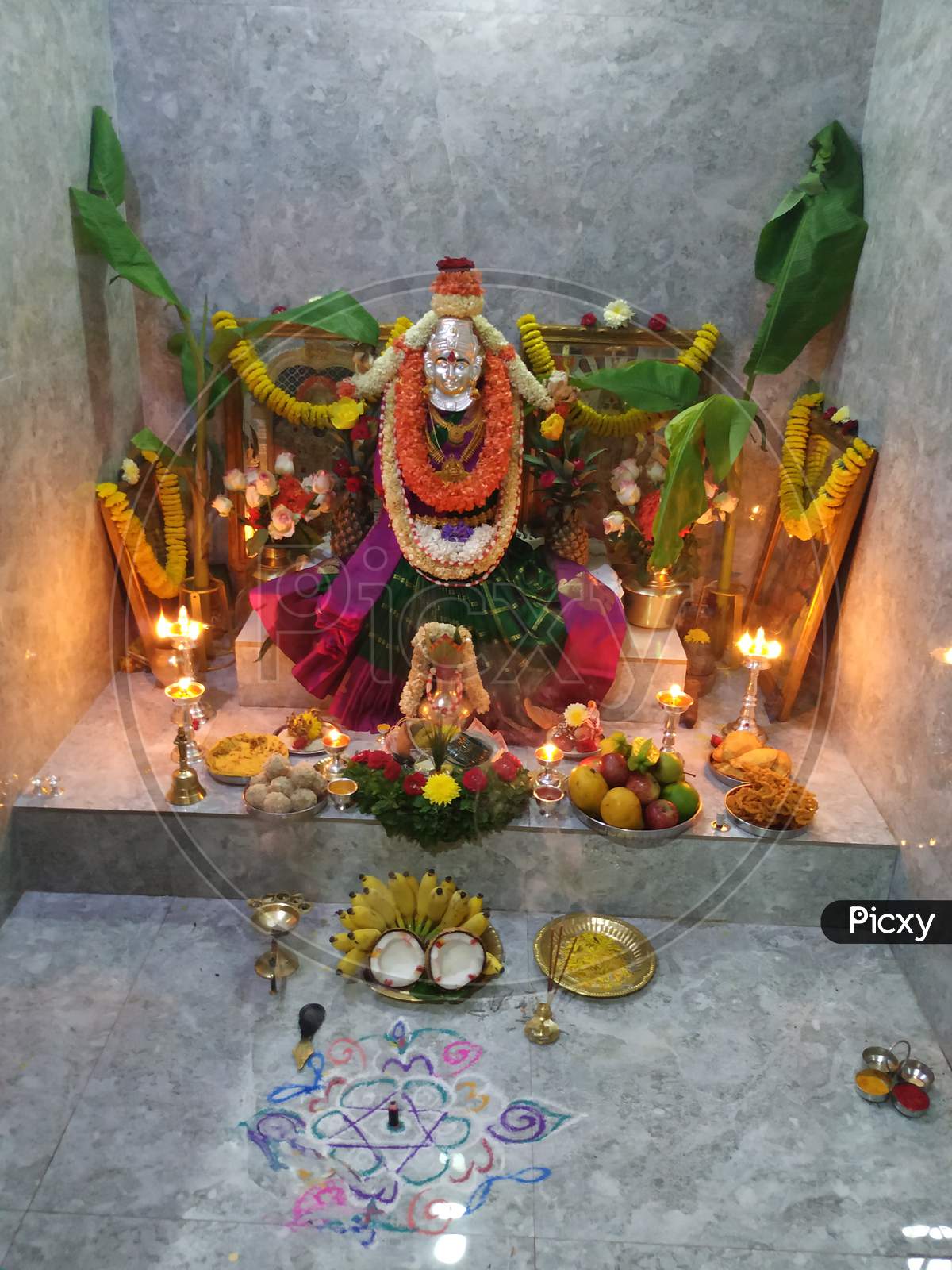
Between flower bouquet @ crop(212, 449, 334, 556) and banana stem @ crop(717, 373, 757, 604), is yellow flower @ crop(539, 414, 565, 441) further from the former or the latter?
flower bouquet @ crop(212, 449, 334, 556)

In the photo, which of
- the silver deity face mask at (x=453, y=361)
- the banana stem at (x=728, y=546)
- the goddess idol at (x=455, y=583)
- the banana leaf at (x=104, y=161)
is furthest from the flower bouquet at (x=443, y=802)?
the banana leaf at (x=104, y=161)

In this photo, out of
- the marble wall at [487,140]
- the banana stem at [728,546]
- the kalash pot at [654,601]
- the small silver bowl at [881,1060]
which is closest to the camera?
the small silver bowl at [881,1060]

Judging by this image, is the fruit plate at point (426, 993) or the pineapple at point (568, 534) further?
the pineapple at point (568, 534)

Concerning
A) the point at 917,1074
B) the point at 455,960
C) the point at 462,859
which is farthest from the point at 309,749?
the point at 917,1074

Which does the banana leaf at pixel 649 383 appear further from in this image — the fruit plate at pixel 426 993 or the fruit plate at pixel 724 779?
the fruit plate at pixel 426 993

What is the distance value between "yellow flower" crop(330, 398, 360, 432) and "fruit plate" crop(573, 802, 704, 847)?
2387 mm

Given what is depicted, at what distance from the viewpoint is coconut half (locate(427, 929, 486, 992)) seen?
4.19 metres

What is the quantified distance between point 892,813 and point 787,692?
1034 mm

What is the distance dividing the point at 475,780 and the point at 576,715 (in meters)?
0.76

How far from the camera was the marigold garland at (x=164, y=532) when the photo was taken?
18.3 ft

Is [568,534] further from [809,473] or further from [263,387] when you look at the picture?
[263,387]

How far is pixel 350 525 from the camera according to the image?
575 cm

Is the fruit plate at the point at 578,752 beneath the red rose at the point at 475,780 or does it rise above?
beneath

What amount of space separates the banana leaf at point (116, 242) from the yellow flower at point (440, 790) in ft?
9.10
